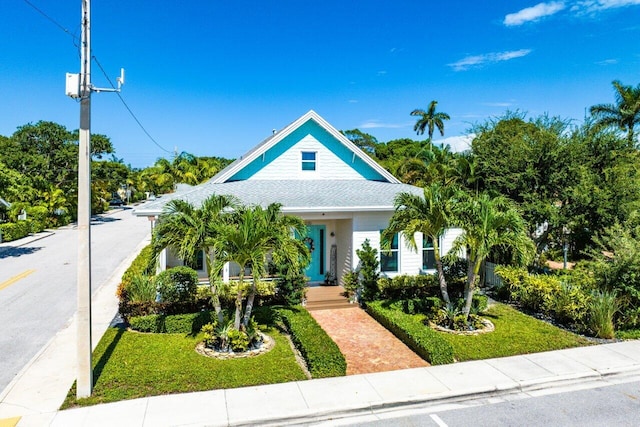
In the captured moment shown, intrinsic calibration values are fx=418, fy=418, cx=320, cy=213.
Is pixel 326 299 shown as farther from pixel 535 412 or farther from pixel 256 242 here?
pixel 535 412

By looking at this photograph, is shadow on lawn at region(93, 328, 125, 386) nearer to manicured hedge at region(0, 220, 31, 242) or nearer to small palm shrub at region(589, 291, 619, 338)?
small palm shrub at region(589, 291, 619, 338)

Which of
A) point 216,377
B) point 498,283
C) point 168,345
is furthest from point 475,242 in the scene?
point 168,345

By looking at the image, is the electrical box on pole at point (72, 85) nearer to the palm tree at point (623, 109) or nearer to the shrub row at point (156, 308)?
the shrub row at point (156, 308)

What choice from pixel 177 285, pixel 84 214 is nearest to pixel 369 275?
pixel 177 285

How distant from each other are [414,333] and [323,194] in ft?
24.5

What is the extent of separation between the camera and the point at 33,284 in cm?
1834

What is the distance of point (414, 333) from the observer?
11461 millimetres

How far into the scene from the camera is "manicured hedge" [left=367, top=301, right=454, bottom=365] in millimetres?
10406

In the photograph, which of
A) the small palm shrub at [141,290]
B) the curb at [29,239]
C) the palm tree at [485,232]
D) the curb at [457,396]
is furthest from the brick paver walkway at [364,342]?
the curb at [29,239]

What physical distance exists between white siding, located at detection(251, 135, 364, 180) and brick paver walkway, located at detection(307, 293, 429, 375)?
24.4 feet

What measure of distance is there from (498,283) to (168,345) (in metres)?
12.9

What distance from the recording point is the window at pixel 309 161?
20.2m

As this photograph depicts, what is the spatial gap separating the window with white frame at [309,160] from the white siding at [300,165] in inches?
6.3

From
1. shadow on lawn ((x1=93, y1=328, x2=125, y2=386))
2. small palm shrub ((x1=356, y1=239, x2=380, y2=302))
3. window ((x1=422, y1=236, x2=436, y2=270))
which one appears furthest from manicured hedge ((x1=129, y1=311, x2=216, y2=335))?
window ((x1=422, y1=236, x2=436, y2=270))
